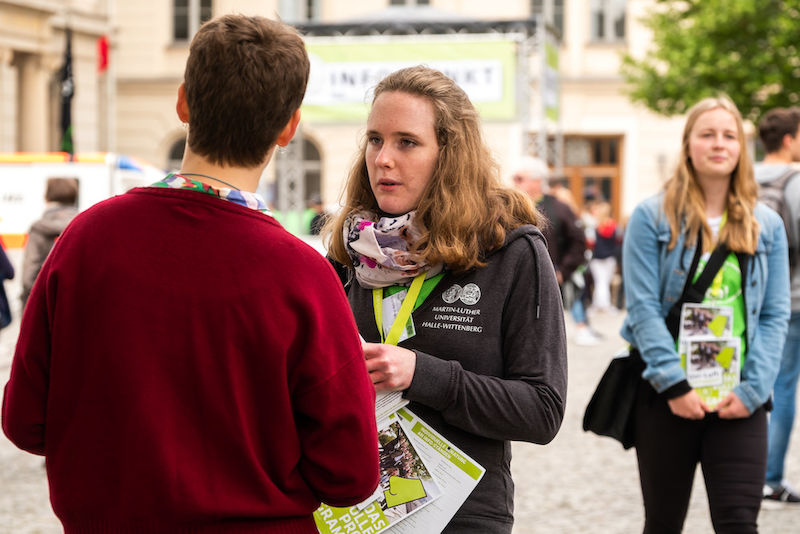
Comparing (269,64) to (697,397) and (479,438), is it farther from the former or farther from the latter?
(697,397)

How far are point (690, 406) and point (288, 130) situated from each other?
2.17 m

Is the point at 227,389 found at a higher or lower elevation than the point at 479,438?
higher

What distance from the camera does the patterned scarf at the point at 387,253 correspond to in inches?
97.5

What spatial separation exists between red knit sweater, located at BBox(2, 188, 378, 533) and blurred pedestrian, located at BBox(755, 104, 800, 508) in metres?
4.27

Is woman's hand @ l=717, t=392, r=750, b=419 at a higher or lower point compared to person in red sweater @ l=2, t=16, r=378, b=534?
lower

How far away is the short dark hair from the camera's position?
5762 mm

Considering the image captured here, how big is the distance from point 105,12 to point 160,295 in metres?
30.7

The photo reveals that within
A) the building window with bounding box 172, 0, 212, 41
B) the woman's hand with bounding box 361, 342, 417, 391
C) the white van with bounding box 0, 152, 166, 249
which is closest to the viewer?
the woman's hand with bounding box 361, 342, 417, 391

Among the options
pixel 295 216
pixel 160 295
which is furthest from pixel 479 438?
pixel 295 216

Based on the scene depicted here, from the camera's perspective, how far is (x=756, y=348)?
3.83 m

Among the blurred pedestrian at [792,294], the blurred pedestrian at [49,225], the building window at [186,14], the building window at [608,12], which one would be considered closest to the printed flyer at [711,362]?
the blurred pedestrian at [792,294]

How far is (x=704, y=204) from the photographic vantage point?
392cm

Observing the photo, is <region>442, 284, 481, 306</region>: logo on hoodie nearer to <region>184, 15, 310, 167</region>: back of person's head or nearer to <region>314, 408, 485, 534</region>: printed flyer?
<region>314, 408, 485, 534</region>: printed flyer

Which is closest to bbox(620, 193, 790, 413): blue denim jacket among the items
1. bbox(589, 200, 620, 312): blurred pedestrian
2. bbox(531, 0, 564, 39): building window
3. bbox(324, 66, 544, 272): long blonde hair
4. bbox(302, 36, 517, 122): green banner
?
bbox(324, 66, 544, 272): long blonde hair
